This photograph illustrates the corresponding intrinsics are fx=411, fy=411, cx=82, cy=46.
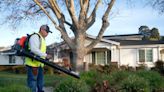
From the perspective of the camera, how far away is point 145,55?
41.0 meters

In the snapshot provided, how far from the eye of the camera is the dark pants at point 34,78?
9.30 meters

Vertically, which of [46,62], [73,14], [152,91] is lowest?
[152,91]

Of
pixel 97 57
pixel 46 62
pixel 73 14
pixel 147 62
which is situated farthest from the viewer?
pixel 97 57

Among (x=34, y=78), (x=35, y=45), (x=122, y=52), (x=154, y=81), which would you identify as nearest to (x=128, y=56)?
(x=122, y=52)

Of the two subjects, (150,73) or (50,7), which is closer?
(150,73)

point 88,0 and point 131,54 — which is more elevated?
point 88,0

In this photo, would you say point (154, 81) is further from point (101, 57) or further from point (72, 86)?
point (101, 57)

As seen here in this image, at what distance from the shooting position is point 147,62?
4050cm

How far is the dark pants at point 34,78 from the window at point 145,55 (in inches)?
1250

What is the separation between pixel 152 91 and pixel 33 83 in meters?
3.82

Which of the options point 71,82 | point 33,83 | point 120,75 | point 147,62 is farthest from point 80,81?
point 147,62

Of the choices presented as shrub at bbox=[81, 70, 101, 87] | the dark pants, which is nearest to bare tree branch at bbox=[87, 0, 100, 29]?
shrub at bbox=[81, 70, 101, 87]

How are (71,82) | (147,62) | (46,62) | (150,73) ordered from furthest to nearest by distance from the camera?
(147,62) → (150,73) → (71,82) → (46,62)

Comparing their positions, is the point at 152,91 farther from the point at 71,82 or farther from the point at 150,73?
the point at 71,82
